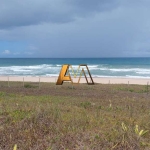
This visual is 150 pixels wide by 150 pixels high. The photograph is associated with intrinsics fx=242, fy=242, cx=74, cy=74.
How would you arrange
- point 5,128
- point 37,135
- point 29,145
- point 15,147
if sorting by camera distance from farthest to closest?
point 5,128 < point 37,135 < point 29,145 < point 15,147

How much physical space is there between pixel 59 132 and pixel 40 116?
73 centimetres

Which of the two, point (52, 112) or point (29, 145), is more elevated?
point (52, 112)

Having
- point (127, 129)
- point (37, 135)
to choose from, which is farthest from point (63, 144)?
point (127, 129)

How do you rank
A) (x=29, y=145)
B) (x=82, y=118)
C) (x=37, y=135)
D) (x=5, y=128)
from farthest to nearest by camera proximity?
(x=82, y=118) → (x=5, y=128) → (x=37, y=135) → (x=29, y=145)

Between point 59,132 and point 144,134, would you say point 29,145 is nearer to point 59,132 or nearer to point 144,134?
point 59,132

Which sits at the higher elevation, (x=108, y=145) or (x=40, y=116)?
(x=40, y=116)

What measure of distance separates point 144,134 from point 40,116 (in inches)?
96.0

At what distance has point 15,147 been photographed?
454 centimetres

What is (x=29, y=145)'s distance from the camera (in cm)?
484

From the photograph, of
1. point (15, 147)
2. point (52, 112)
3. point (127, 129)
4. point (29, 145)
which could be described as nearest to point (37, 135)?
point (29, 145)

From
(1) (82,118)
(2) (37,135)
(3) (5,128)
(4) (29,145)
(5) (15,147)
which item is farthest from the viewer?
(1) (82,118)

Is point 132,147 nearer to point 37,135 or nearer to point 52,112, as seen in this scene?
point 37,135

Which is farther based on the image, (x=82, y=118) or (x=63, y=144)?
(x=82, y=118)

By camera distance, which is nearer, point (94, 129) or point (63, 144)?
point (63, 144)
